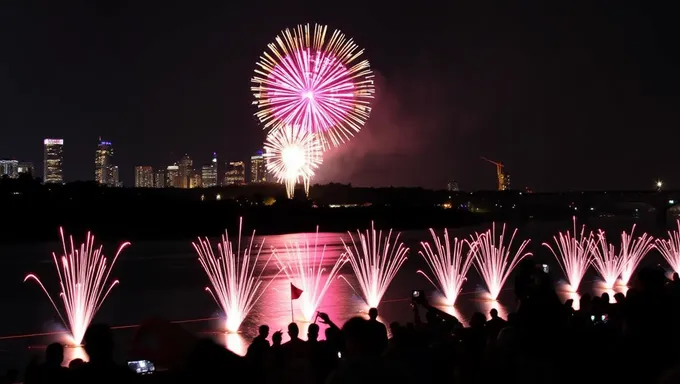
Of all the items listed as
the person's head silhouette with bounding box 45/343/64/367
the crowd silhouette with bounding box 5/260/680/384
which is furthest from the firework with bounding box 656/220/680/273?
the person's head silhouette with bounding box 45/343/64/367

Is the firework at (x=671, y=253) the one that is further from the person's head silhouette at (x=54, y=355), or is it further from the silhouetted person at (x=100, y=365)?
the silhouetted person at (x=100, y=365)

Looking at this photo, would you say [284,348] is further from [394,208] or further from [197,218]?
[394,208]

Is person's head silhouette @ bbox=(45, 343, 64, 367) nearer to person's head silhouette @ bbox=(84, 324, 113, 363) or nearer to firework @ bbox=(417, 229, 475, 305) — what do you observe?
person's head silhouette @ bbox=(84, 324, 113, 363)

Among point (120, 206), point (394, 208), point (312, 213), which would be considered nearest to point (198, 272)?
point (120, 206)

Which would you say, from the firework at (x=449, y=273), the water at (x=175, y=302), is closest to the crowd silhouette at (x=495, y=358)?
the water at (x=175, y=302)

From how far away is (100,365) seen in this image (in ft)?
15.8

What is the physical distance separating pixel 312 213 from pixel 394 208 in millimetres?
20523

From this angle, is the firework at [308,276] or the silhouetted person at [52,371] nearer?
the silhouetted person at [52,371]

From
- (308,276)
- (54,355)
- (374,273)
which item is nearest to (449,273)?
(308,276)

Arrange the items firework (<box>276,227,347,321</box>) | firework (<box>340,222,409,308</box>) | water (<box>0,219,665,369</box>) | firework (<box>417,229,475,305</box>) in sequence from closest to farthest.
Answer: water (<box>0,219,665,369</box>), firework (<box>276,227,347,321</box>), firework (<box>340,222,409,308</box>), firework (<box>417,229,475,305</box>)

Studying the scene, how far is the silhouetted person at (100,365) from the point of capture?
479 centimetres

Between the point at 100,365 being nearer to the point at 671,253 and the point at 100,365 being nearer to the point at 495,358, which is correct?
the point at 495,358

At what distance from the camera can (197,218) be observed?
96.2 m

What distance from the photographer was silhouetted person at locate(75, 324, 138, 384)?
189 inches
